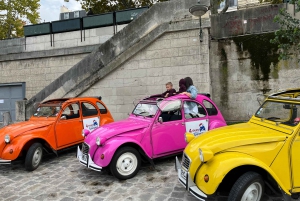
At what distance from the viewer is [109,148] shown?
432 cm

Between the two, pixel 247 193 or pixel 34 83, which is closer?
pixel 247 193

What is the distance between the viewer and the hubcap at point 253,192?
304cm

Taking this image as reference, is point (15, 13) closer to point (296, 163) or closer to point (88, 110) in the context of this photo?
point (88, 110)

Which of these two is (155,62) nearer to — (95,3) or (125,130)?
(125,130)

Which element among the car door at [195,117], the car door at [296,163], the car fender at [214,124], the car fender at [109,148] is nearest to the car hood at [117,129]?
the car fender at [109,148]

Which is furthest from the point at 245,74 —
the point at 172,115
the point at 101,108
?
the point at 101,108

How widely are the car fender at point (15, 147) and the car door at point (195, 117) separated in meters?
3.57

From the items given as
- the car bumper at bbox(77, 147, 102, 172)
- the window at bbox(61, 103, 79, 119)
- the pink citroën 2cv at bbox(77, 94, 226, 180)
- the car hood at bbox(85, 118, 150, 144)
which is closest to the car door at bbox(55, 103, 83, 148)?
the window at bbox(61, 103, 79, 119)

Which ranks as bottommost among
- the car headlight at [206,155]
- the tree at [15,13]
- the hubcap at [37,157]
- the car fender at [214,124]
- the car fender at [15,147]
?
the hubcap at [37,157]

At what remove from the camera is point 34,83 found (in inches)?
488

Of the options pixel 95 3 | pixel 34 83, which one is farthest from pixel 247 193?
pixel 95 3

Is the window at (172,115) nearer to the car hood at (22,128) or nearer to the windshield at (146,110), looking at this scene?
the windshield at (146,110)

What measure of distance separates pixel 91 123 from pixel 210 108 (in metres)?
3.36

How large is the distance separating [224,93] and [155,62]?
287 centimetres
